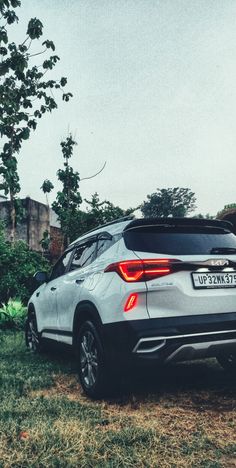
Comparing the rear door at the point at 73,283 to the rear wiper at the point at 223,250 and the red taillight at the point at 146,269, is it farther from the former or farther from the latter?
the rear wiper at the point at 223,250

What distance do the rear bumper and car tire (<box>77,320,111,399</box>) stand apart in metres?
0.29

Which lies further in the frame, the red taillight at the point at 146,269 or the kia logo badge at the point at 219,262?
the kia logo badge at the point at 219,262

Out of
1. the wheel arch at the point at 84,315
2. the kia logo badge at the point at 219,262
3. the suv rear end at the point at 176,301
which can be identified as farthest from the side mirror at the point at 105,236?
the kia logo badge at the point at 219,262

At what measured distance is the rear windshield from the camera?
12.8 ft

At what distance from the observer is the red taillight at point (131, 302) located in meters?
3.71

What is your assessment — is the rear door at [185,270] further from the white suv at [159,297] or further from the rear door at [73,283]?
the rear door at [73,283]

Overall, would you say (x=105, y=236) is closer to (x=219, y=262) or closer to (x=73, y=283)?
(x=73, y=283)

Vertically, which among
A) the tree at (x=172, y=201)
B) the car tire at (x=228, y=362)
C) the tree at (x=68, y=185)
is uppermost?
the tree at (x=172, y=201)

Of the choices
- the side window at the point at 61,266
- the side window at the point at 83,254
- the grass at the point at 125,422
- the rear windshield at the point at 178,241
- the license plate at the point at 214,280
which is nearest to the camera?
the grass at the point at 125,422

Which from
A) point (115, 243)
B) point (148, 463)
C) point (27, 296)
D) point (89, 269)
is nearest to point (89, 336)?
point (89, 269)

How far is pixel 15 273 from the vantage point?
491 inches

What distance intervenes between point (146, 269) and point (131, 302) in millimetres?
306

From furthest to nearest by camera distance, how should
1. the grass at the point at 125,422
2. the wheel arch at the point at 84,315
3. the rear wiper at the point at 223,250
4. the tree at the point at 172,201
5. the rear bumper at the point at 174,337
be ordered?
the tree at the point at 172,201 → the wheel arch at the point at 84,315 → the rear wiper at the point at 223,250 → the rear bumper at the point at 174,337 → the grass at the point at 125,422

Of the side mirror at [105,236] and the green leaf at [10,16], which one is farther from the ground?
the green leaf at [10,16]
